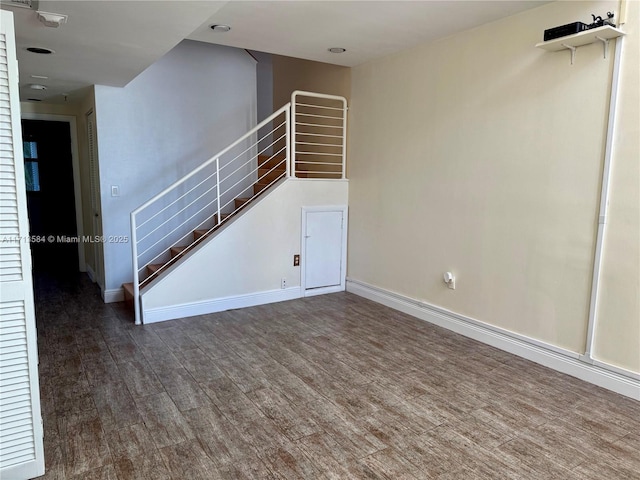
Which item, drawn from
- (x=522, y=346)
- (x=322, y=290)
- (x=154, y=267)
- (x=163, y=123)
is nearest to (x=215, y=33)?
(x=163, y=123)

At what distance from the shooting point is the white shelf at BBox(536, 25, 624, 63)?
8.64ft

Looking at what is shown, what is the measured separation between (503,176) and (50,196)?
22.2 ft

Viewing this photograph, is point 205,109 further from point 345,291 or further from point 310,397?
point 310,397

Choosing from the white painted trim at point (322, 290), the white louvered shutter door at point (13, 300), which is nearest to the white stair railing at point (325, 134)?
the white painted trim at point (322, 290)

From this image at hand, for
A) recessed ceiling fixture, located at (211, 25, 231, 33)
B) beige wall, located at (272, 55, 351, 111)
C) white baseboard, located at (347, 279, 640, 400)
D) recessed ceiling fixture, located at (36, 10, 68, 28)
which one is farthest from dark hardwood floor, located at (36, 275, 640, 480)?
beige wall, located at (272, 55, 351, 111)

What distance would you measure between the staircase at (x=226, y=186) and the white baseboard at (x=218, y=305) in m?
0.47

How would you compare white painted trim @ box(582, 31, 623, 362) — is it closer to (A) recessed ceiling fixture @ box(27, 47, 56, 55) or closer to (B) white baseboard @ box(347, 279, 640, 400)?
(B) white baseboard @ box(347, 279, 640, 400)

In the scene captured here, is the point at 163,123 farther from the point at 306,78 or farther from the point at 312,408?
the point at 312,408

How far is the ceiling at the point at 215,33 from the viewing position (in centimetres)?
252

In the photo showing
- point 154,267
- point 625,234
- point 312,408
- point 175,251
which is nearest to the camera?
point 312,408

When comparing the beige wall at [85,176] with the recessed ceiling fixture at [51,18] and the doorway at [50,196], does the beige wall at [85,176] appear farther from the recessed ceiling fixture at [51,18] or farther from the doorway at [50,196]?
the recessed ceiling fixture at [51,18]

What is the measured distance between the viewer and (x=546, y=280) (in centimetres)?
323

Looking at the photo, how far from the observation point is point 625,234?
2.77 m

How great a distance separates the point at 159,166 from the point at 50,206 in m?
3.13
